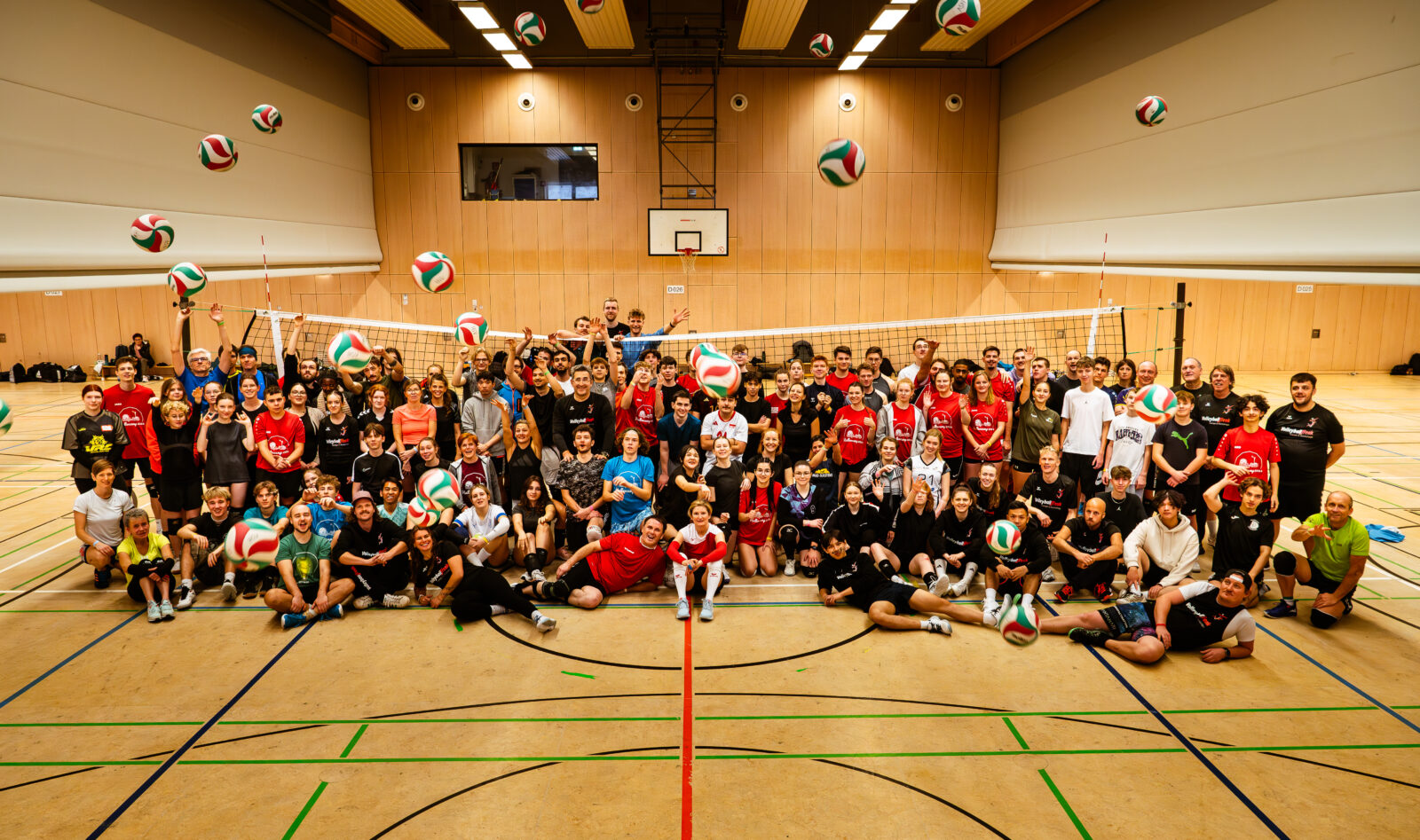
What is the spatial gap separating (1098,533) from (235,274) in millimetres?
12152

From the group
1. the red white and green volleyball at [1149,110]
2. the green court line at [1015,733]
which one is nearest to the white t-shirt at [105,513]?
the green court line at [1015,733]

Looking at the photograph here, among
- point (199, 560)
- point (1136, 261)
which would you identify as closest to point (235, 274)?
point (199, 560)

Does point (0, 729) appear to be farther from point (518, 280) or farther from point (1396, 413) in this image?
point (1396, 413)

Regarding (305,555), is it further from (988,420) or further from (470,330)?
(988,420)

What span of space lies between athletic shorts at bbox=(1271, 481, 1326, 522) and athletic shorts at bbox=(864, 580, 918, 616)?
Result: 11.2ft

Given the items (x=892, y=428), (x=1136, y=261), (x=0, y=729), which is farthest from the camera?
(x=1136, y=261)

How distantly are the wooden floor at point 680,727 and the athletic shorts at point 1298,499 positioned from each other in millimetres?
706

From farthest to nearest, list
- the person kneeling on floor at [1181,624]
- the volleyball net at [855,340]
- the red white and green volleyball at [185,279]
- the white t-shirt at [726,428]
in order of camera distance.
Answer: the volleyball net at [855,340]
the red white and green volleyball at [185,279]
the white t-shirt at [726,428]
the person kneeling on floor at [1181,624]

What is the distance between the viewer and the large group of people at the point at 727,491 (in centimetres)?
630

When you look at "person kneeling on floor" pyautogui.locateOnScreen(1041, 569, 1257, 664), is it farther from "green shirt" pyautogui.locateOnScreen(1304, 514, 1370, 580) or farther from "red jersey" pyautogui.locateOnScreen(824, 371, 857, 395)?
"red jersey" pyautogui.locateOnScreen(824, 371, 857, 395)

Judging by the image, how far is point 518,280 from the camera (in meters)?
16.4

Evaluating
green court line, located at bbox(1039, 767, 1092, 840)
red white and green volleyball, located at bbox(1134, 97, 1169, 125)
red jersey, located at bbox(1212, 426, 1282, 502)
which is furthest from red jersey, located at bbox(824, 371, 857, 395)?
green court line, located at bbox(1039, 767, 1092, 840)

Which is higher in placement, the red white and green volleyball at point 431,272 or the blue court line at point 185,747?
the red white and green volleyball at point 431,272

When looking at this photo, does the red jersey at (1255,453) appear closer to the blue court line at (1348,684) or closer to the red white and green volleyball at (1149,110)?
the blue court line at (1348,684)
